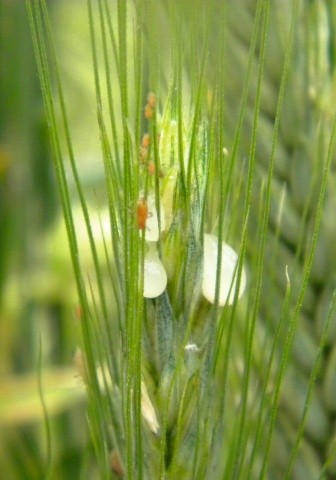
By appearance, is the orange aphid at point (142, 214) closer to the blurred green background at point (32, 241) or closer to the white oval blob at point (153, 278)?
the white oval blob at point (153, 278)

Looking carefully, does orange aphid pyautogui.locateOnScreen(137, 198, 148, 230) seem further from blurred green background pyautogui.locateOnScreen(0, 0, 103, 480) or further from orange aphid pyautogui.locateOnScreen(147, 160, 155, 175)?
blurred green background pyautogui.locateOnScreen(0, 0, 103, 480)

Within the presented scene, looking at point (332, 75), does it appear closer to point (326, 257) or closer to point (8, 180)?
point (326, 257)

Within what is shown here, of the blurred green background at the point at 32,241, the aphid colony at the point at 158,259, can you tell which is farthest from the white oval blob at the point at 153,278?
the blurred green background at the point at 32,241

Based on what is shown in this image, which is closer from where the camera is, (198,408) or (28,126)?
(198,408)

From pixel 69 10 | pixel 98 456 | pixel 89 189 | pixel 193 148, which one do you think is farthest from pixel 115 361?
pixel 69 10

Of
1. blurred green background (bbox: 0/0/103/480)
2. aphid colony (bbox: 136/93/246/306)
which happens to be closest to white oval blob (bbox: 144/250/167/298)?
aphid colony (bbox: 136/93/246/306)
